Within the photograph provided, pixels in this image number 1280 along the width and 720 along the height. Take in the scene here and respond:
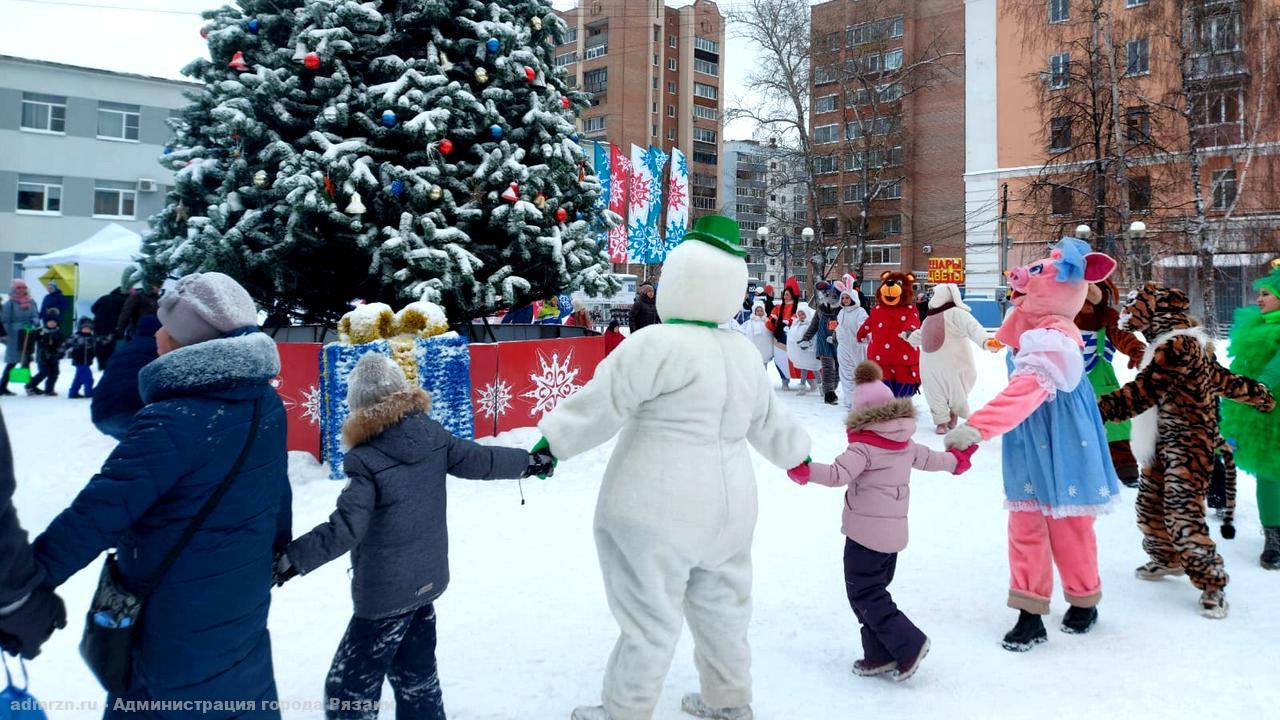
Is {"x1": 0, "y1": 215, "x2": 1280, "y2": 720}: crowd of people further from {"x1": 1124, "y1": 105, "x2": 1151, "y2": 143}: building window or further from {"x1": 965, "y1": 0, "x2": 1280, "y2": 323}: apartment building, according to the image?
{"x1": 1124, "y1": 105, "x2": 1151, "y2": 143}: building window

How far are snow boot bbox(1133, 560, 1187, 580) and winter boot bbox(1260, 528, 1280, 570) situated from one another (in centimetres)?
65

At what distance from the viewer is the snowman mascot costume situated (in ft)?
9.98

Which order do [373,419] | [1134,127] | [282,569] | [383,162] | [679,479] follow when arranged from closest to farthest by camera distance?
[282,569], [373,419], [679,479], [383,162], [1134,127]

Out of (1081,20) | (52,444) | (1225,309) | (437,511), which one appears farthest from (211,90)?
(1225,309)

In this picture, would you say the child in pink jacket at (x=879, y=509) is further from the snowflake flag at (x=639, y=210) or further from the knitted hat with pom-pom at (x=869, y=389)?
the snowflake flag at (x=639, y=210)

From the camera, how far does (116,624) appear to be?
2.22 meters

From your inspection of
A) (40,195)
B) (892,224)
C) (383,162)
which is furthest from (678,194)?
(892,224)

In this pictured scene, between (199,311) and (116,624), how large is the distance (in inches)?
37.4

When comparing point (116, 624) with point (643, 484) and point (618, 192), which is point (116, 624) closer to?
point (643, 484)

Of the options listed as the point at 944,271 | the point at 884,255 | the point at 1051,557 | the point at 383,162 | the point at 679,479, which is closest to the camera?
the point at 679,479

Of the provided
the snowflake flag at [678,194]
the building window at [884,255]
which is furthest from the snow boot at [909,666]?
the building window at [884,255]

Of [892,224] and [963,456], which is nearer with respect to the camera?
[963,456]

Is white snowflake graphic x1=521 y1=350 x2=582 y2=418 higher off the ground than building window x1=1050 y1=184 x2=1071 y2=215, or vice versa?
building window x1=1050 y1=184 x2=1071 y2=215

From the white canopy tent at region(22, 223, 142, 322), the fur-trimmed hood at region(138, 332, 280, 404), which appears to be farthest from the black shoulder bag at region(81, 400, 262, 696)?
Result: the white canopy tent at region(22, 223, 142, 322)
